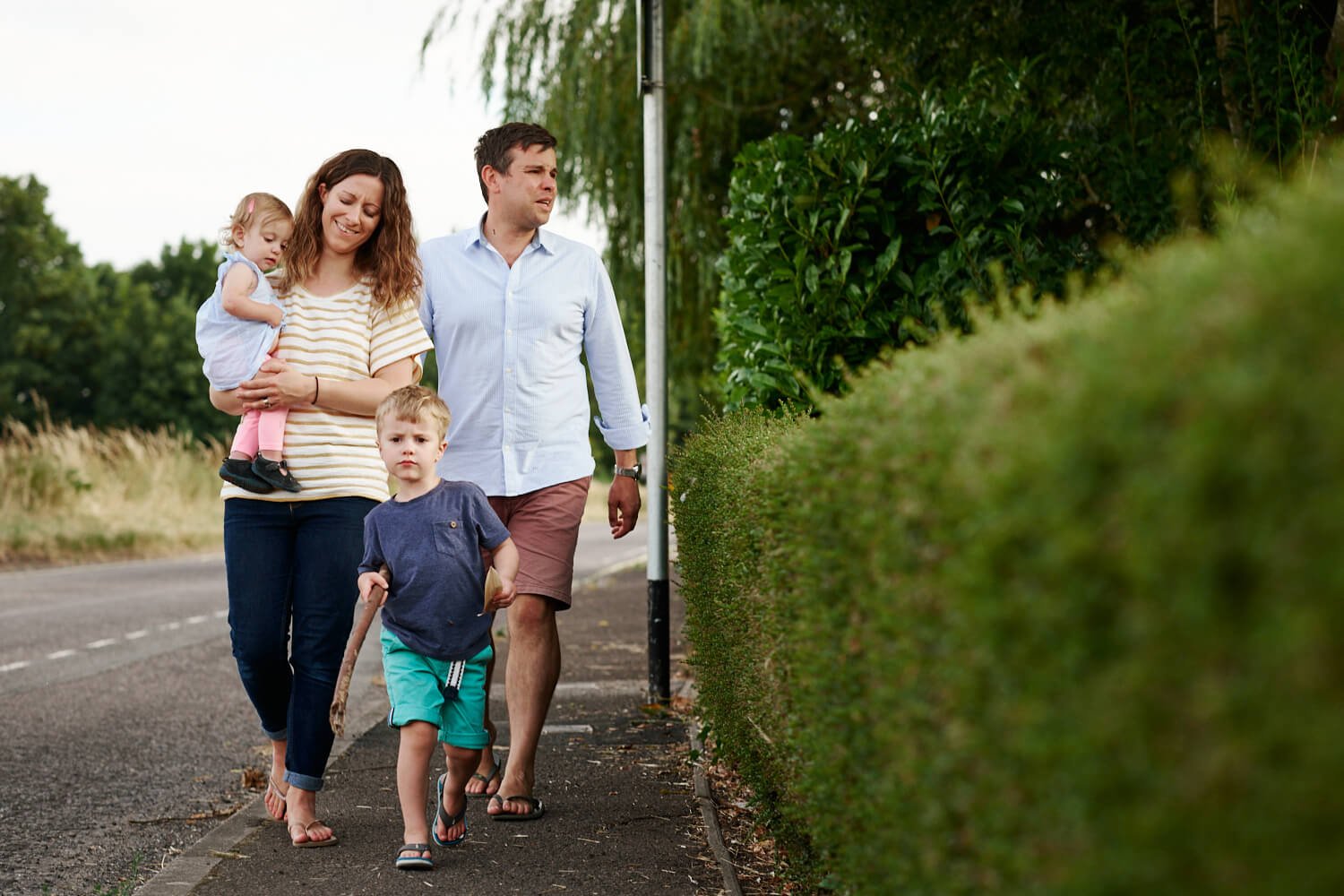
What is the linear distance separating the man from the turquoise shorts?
2.03 ft

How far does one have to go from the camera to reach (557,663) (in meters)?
5.16

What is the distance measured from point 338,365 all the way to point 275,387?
25 centimetres

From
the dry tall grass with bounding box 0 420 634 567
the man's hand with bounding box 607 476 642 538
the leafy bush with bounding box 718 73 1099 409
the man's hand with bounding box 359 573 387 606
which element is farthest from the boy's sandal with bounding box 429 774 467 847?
the dry tall grass with bounding box 0 420 634 567

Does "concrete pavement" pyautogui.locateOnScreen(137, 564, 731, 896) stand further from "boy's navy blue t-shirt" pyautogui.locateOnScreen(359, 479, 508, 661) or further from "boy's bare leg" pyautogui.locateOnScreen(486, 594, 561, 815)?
"boy's navy blue t-shirt" pyautogui.locateOnScreen(359, 479, 508, 661)

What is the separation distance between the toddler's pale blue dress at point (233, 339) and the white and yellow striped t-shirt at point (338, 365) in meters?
0.07

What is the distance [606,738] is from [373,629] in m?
6.57

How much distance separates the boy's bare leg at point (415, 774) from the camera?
422cm

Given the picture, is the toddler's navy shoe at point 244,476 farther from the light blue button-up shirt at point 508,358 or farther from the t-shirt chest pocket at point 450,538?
the light blue button-up shirt at point 508,358

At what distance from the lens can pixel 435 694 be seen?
4289mm

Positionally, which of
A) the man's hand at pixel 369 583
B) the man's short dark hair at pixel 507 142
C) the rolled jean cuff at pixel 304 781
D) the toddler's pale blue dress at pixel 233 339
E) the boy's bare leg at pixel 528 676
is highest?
the man's short dark hair at pixel 507 142

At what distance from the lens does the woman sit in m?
4.64

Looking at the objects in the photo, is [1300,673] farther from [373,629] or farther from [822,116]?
[373,629]

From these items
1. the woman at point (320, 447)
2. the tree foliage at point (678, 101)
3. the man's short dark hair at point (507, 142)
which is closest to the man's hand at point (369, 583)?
the woman at point (320, 447)

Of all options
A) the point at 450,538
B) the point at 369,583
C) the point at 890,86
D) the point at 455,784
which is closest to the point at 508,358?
the point at 450,538
